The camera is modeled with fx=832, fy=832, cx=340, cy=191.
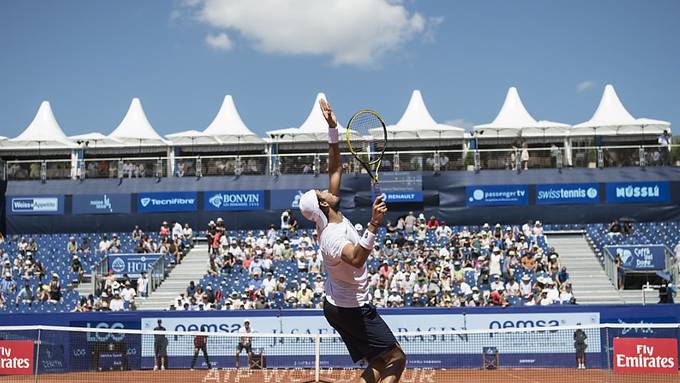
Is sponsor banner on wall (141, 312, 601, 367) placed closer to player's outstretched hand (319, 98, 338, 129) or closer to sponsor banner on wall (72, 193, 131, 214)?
player's outstretched hand (319, 98, 338, 129)

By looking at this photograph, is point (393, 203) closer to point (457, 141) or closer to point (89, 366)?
point (457, 141)

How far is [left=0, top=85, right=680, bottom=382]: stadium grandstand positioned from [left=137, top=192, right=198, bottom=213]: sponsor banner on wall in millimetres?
59

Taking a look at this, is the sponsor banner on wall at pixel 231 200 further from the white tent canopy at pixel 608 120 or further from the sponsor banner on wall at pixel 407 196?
the white tent canopy at pixel 608 120

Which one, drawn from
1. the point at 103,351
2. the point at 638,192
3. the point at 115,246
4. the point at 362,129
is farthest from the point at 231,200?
the point at 362,129

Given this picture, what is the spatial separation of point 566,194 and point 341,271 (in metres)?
28.0

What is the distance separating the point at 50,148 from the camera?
1535 inches

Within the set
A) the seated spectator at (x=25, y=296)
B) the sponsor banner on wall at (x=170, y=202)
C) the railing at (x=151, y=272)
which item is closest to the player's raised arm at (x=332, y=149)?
the railing at (x=151, y=272)

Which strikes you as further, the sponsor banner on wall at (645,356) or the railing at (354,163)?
the railing at (354,163)

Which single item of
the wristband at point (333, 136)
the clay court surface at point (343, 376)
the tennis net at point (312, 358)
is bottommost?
the clay court surface at point (343, 376)

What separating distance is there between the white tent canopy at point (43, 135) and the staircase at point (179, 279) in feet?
33.9

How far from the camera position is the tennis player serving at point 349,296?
6859 millimetres

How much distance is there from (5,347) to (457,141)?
25703 millimetres

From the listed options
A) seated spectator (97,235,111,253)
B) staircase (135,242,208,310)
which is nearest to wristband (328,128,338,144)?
staircase (135,242,208,310)

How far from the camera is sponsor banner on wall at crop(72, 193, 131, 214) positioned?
115 feet
